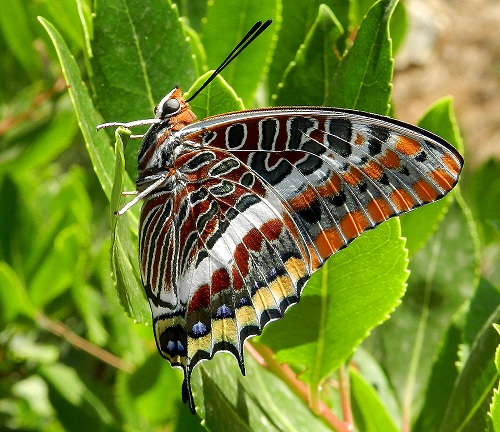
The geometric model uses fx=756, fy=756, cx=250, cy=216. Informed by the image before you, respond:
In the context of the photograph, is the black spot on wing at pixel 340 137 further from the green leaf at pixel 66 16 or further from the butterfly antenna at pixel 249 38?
the green leaf at pixel 66 16

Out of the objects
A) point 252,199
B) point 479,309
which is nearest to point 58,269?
point 252,199

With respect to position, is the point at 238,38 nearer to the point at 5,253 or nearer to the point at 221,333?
the point at 221,333

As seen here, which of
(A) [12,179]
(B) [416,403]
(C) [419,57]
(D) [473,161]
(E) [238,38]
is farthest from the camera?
(C) [419,57]

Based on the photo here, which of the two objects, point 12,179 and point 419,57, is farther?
point 419,57

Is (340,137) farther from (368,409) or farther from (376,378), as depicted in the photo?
(376,378)

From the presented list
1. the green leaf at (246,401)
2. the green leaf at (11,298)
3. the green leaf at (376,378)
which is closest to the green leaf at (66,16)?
the green leaf at (11,298)

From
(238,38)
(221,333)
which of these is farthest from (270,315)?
(238,38)
